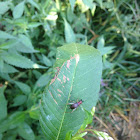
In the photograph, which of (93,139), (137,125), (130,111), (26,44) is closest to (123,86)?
(130,111)

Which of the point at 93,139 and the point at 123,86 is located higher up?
the point at 123,86

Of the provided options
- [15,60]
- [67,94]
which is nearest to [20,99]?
[15,60]

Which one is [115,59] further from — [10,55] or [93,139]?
[10,55]

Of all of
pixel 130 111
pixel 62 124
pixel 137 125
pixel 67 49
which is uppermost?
pixel 67 49

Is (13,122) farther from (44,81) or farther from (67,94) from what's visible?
(67,94)

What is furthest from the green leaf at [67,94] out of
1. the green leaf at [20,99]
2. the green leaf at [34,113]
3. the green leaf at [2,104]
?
the green leaf at [20,99]

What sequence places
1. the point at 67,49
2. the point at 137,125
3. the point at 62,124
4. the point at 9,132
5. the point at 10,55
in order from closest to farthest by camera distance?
the point at 62,124 → the point at 67,49 → the point at 10,55 → the point at 9,132 → the point at 137,125

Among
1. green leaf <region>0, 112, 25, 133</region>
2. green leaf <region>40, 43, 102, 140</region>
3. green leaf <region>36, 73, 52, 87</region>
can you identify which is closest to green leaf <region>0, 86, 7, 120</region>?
green leaf <region>0, 112, 25, 133</region>
